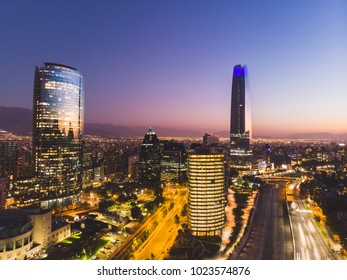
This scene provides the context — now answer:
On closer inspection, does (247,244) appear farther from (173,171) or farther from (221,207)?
(173,171)

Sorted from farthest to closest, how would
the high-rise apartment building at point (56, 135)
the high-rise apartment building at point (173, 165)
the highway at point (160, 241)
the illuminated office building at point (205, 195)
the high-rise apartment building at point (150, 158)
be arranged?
1. the high-rise apartment building at point (150, 158)
2. the high-rise apartment building at point (173, 165)
3. the high-rise apartment building at point (56, 135)
4. the illuminated office building at point (205, 195)
5. the highway at point (160, 241)

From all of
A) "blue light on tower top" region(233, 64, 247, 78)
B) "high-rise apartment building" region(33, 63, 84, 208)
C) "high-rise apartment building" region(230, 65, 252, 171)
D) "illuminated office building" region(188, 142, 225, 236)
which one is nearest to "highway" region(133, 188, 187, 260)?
"illuminated office building" region(188, 142, 225, 236)

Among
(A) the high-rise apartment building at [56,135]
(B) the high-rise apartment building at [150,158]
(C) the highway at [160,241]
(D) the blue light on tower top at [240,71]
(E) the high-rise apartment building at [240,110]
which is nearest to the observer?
(C) the highway at [160,241]

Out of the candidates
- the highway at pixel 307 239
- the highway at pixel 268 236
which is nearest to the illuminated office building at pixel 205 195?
the highway at pixel 268 236

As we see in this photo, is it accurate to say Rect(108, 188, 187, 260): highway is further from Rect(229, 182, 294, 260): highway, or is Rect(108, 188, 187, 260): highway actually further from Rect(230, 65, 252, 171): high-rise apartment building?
Rect(230, 65, 252, 171): high-rise apartment building

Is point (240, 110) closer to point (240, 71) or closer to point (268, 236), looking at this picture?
point (240, 71)

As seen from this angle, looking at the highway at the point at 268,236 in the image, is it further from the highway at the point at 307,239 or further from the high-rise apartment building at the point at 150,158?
the high-rise apartment building at the point at 150,158

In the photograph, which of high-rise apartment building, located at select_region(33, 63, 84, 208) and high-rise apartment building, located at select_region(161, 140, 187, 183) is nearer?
high-rise apartment building, located at select_region(33, 63, 84, 208)

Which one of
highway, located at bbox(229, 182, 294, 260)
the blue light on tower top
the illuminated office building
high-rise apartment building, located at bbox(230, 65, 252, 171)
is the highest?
the blue light on tower top
